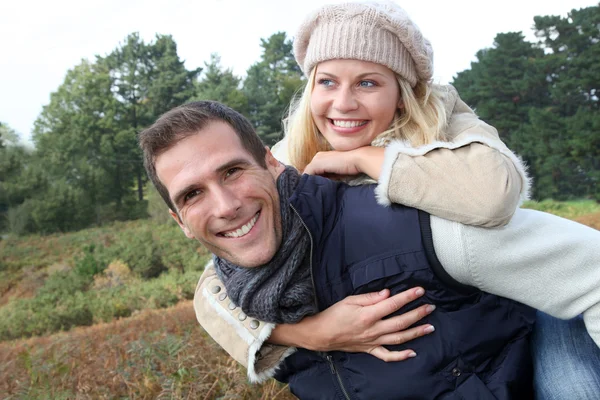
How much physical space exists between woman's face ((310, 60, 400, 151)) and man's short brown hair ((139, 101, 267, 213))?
1.96 ft

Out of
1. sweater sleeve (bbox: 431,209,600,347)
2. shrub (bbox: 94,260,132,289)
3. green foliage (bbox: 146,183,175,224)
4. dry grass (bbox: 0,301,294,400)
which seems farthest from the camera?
green foliage (bbox: 146,183,175,224)

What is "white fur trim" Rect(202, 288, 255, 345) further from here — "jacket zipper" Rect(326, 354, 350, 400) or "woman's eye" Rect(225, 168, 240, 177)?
"woman's eye" Rect(225, 168, 240, 177)

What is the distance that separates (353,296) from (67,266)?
25.5 metres

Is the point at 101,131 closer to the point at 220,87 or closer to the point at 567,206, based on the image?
the point at 220,87

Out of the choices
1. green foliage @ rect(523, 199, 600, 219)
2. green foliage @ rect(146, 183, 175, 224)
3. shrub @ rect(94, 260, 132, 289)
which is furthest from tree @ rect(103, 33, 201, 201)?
green foliage @ rect(523, 199, 600, 219)

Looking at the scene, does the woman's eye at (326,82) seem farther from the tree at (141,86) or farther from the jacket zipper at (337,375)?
the tree at (141,86)

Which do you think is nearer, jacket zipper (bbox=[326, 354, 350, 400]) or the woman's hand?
jacket zipper (bbox=[326, 354, 350, 400])

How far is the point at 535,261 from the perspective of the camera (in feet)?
5.28

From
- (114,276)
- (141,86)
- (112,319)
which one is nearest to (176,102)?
(141,86)

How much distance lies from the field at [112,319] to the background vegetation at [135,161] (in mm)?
105

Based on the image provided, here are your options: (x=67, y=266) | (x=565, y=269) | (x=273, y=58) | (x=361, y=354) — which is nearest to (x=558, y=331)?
(x=565, y=269)

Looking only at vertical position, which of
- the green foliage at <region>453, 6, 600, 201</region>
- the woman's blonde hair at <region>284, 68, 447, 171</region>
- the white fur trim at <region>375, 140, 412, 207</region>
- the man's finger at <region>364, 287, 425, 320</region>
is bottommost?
the man's finger at <region>364, 287, 425, 320</region>

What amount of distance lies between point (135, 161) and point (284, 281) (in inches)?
1342

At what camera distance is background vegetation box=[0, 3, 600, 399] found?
20.6m
